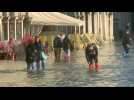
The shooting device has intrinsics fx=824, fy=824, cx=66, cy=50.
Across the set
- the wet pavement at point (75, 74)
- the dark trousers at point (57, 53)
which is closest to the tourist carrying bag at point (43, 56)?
the wet pavement at point (75, 74)

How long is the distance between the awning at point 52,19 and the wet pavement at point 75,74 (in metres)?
0.62

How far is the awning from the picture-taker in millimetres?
13844

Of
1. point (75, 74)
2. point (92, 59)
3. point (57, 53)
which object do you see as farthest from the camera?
point (57, 53)

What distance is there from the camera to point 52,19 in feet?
46.3

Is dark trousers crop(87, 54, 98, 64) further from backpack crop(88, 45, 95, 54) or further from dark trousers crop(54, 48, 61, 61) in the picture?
dark trousers crop(54, 48, 61, 61)

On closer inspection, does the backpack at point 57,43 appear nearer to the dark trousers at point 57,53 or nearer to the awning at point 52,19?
the dark trousers at point 57,53

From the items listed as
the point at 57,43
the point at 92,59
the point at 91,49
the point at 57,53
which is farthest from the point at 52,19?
the point at 92,59

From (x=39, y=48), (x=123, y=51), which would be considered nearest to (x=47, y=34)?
(x=39, y=48)

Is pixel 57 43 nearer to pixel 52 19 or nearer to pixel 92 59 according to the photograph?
pixel 52 19

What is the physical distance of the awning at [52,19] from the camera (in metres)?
13.8

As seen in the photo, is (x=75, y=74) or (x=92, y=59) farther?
(x=92, y=59)

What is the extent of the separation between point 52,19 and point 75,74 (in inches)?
41.9

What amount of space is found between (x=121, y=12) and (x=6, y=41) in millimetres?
2004
